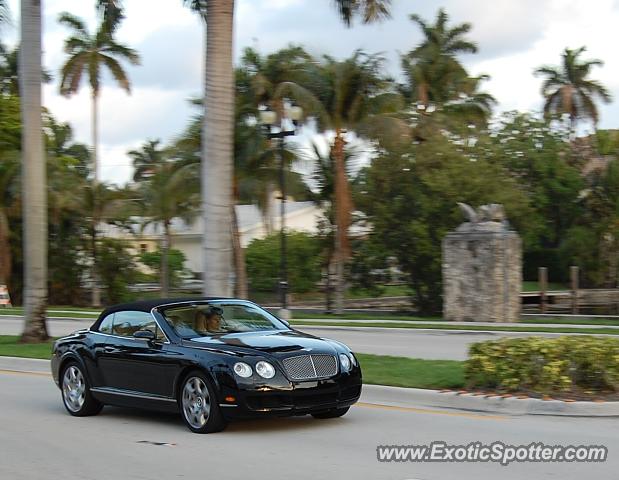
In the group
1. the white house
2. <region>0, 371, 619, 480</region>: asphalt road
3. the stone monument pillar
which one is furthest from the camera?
the white house

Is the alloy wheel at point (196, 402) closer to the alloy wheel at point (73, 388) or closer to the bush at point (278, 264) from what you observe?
the alloy wheel at point (73, 388)

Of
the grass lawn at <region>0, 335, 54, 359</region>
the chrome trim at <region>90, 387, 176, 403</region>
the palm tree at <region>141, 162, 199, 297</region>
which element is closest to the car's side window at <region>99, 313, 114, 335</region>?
the chrome trim at <region>90, 387, 176, 403</region>

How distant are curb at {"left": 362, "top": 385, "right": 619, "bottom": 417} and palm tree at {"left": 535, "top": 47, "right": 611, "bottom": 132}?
6006 cm

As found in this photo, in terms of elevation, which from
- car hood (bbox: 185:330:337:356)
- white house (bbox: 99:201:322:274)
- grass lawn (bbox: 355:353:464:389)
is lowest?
grass lawn (bbox: 355:353:464:389)

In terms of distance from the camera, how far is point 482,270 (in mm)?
31188

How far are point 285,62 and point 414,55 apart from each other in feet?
67.8

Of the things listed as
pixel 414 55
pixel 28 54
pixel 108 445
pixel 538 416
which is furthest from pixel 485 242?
pixel 414 55

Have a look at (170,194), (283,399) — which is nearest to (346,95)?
(170,194)

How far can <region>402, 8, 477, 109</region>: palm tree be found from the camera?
55.5m

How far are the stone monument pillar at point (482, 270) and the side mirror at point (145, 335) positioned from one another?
2089 centimetres

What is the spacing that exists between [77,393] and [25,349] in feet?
28.1

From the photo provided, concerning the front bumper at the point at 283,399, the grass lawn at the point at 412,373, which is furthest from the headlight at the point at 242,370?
the grass lawn at the point at 412,373

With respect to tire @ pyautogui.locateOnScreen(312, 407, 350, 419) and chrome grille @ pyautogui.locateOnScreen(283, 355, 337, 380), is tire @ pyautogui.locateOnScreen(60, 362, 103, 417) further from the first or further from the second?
chrome grille @ pyautogui.locateOnScreen(283, 355, 337, 380)

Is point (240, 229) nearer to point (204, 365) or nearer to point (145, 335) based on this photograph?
point (145, 335)
